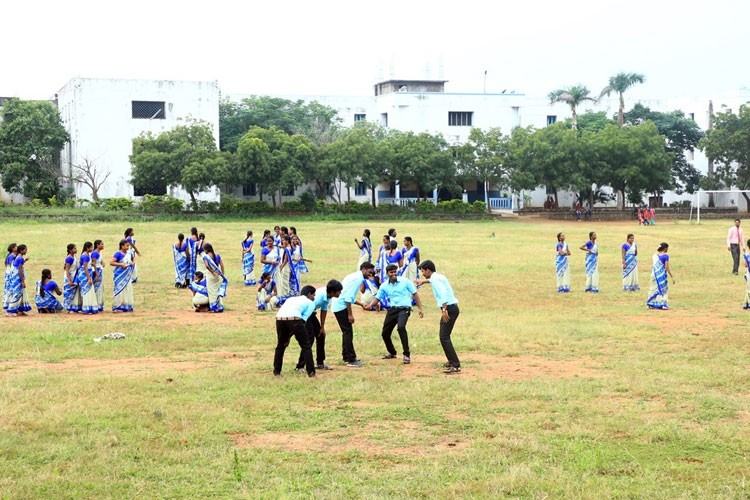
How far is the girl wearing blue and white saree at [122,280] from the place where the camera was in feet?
64.0

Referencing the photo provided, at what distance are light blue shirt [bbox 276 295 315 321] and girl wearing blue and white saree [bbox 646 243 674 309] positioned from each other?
10.2m

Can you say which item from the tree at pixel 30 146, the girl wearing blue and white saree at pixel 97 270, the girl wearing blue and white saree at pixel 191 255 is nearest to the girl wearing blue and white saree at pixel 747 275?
the girl wearing blue and white saree at pixel 191 255

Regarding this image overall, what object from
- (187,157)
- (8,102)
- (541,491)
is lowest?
(541,491)

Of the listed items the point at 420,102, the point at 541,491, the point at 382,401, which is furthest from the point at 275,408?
the point at 420,102

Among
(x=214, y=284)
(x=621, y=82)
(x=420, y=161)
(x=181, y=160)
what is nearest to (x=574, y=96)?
(x=621, y=82)

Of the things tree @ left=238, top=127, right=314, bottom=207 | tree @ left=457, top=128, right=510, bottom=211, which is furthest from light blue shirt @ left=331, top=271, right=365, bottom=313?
tree @ left=457, top=128, right=510, bottom=211

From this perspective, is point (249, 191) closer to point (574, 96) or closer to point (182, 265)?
point (574, 96)

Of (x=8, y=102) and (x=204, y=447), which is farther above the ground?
(x=8, y=102)

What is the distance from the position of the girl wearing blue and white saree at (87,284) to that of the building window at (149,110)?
48.2 meters

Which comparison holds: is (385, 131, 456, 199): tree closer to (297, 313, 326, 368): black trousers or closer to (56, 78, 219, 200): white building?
(56, 78, 219, 200): white building

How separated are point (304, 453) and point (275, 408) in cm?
180

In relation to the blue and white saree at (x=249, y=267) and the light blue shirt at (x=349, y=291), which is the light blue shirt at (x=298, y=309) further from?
the blue and white saree at (x=249, y=267)

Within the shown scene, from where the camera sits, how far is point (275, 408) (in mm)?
10898

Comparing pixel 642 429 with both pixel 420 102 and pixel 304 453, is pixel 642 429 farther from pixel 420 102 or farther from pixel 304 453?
pixel 420 102
